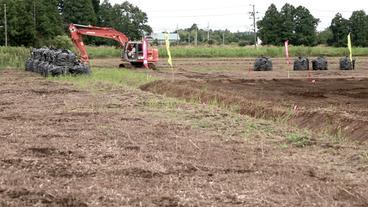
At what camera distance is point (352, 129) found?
37.4ft

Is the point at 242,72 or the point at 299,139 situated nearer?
the point at 299,139

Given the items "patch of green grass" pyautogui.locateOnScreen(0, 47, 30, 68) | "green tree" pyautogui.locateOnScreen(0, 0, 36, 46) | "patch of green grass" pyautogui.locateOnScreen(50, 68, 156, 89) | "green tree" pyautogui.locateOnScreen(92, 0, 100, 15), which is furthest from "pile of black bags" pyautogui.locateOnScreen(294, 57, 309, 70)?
"green tree" pyautogui.locateOnScreen(92, 0, 100, 15)

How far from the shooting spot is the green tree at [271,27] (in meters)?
104

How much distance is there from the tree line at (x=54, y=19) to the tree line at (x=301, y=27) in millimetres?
24601

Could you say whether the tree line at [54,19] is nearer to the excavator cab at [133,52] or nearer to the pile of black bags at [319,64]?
the excavator cab at [133,52]

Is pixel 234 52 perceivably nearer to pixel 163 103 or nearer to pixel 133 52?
pixel 133 52

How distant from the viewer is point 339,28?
103312mm

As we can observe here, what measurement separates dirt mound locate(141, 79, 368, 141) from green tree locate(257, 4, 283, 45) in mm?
76846

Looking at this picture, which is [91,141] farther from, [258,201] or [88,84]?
[88,84]

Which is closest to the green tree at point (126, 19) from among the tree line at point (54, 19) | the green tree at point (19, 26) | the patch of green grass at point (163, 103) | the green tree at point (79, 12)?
the tree line at point (54, 19)

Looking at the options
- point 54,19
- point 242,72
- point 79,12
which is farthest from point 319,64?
point 79,12

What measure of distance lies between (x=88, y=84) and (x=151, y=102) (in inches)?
305

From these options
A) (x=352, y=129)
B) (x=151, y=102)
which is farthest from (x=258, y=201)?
(x=151, y=102)

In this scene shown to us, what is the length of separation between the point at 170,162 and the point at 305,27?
99424 millimetres
